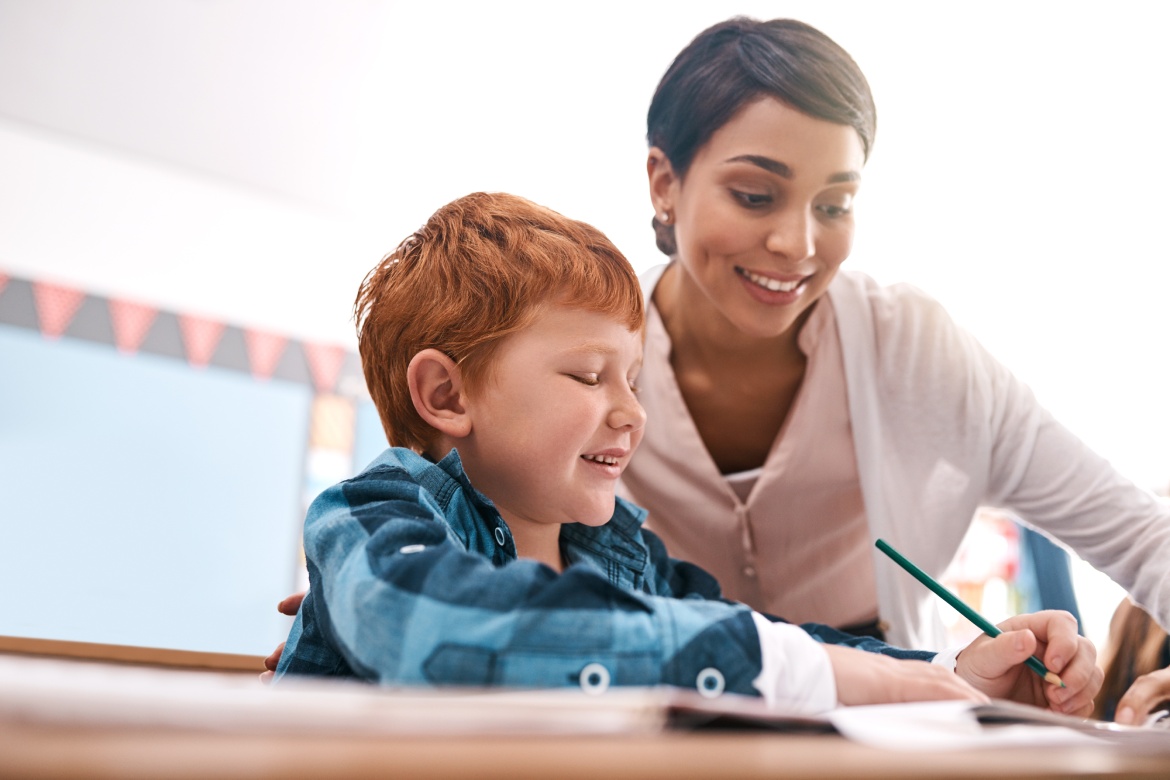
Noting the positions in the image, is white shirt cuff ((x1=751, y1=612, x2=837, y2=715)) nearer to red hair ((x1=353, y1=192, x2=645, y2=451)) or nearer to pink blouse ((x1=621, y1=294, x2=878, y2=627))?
red hair ((x1=353, y1=192, x2=645, y2=451))

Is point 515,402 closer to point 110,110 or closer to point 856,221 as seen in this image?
point 856,221

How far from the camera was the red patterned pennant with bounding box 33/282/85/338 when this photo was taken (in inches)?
137

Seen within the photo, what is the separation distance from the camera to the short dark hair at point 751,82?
41.8 inches

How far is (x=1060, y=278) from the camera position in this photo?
292 cm

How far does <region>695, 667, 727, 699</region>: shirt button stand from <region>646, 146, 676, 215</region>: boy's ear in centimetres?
83

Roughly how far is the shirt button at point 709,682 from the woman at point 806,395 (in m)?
0.69

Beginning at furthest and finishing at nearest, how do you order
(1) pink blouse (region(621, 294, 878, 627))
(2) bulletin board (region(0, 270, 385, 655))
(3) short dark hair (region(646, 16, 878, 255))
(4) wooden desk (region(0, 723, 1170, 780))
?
(2) bulletin board (region(0, 270, 385, 655)) < (1) pink blouse (region(621, 294, 878, 627)) < (3) short dark hair (region(646, 16, 878, 255)) < (4) wooden desk (region(0, 723, 1170, 780))

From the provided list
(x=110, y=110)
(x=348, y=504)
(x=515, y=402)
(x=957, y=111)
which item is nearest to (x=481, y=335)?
(x=515, y=402)

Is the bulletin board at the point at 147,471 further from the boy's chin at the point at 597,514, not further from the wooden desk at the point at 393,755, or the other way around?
the wooden desk at the point at 393,755

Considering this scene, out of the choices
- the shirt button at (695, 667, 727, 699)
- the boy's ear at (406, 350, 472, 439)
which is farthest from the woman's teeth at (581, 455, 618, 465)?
the shirt button at (695, 667, 727, 699)

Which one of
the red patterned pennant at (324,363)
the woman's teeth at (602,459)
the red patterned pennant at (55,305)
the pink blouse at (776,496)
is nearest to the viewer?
the woman's teeth at (602,459)

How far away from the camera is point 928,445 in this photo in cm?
122

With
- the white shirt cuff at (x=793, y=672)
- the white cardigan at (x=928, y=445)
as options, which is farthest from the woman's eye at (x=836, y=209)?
the white shirt cuff at (x=793, y=672)

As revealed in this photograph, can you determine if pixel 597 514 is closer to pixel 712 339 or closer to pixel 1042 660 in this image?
pixel 1042 660
